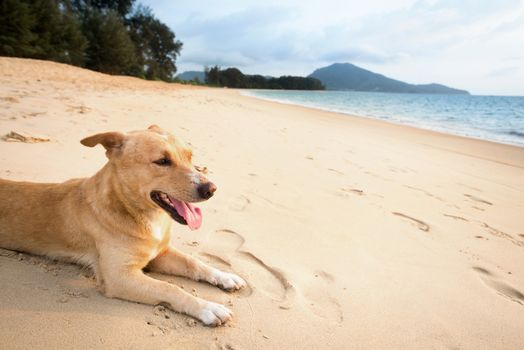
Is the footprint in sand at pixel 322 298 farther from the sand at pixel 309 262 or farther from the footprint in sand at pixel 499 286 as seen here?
the footprint in sand at pixel 499 286

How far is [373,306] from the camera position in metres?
2.72

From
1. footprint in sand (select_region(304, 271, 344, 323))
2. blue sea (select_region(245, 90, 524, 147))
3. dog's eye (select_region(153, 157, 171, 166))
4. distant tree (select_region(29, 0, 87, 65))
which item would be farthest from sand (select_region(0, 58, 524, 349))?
distant tree (select_region(29, 0, 87, 65))

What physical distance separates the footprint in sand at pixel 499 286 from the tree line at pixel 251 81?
100422 mm

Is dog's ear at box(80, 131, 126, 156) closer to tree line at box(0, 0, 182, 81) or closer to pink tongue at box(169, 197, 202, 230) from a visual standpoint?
pink tongue at box(169, 197, 202, 230)

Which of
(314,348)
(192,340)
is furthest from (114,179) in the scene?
(314,348)

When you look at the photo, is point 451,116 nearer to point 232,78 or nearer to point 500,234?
point 500,234

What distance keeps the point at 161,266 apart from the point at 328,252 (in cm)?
166

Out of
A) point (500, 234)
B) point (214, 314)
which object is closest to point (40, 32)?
point (214, 314)

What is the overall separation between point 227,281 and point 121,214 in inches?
41.5

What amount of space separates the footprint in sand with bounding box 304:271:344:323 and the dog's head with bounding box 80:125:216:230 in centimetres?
110

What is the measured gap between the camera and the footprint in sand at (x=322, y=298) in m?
2.56

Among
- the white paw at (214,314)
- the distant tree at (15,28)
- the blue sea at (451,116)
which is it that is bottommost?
the blue sea at (451,116)

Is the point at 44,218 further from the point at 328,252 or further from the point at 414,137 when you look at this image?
the point at 414,137

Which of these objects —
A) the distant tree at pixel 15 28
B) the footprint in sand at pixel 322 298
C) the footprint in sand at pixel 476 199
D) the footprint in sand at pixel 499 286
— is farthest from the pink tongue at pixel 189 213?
the distant tree at pixel 15 28
